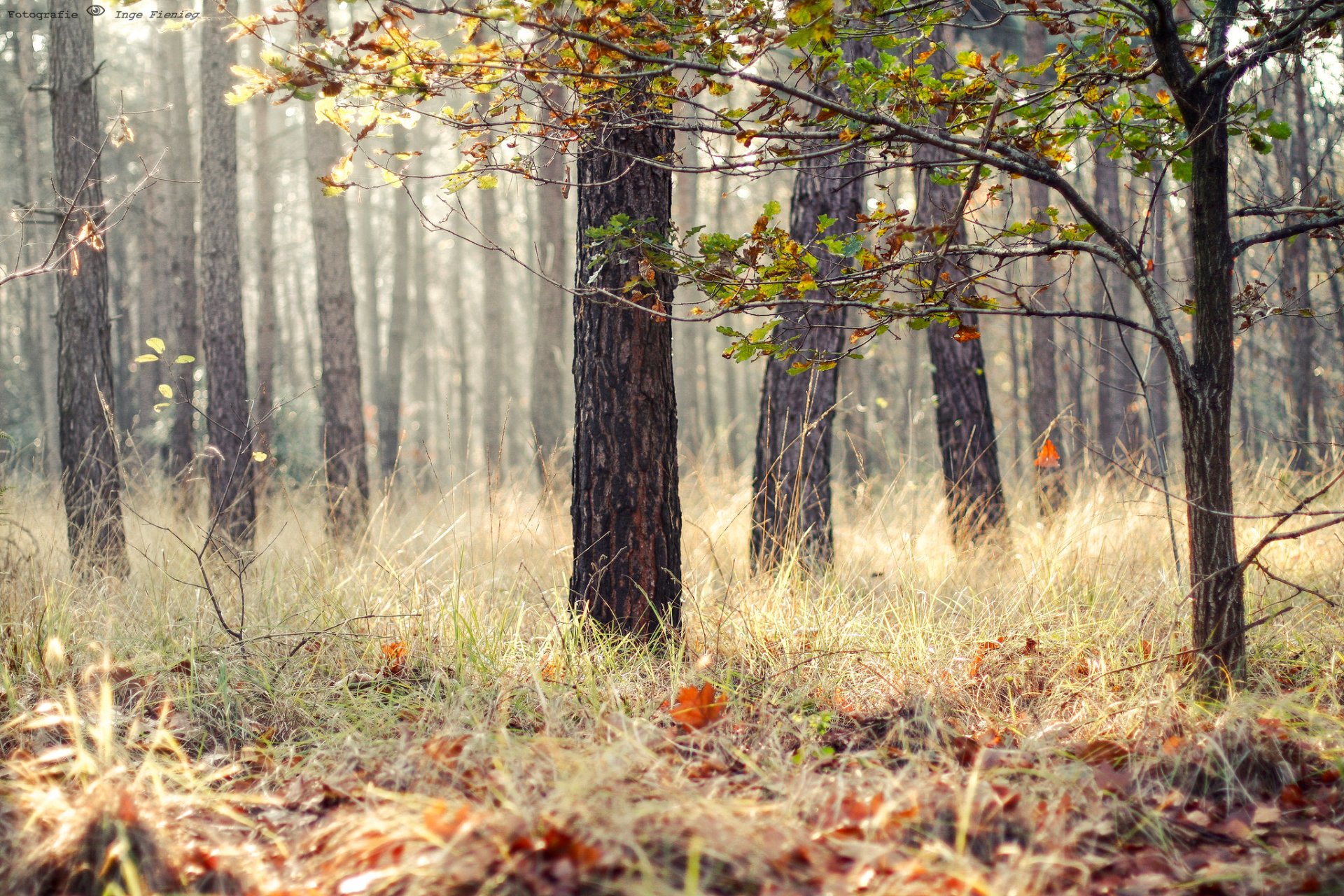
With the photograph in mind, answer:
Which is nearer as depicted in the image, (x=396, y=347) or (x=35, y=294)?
(x=396, y=347)

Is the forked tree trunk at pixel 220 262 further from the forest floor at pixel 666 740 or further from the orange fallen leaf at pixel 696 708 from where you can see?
the orange fallen leaf at pixel 696 708

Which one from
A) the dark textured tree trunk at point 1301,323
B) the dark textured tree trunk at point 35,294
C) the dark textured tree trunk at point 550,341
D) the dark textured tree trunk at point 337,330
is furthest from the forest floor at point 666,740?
the dark textured tree trunk at point 35,294

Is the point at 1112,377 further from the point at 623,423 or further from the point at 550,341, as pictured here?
the point at 623,423

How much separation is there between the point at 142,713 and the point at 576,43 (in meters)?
2.54

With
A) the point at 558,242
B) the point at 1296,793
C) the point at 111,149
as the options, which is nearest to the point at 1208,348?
the point at 1296,793

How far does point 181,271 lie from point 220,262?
3.30 meters

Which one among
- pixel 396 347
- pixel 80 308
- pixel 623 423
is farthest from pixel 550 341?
pixel 623 423

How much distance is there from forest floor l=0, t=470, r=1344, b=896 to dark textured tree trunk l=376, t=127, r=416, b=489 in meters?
8.67

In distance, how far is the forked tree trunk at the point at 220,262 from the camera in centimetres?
725

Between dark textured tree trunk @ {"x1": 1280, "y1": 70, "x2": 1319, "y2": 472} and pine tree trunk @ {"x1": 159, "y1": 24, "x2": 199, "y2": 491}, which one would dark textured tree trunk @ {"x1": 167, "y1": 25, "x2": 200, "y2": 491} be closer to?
pine tree trunk @ {"x1": 159, "y1": 24, "x2": 199, "y2": 491}

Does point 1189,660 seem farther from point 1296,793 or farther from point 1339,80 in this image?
point 1339,80

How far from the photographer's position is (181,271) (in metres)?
10.1

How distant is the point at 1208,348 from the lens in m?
2.64

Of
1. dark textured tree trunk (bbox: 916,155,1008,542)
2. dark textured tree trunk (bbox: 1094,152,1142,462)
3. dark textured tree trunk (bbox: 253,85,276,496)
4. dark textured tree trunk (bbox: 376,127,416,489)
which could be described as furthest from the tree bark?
dark textured tree trunk (bbox: 376,127,416,489)
